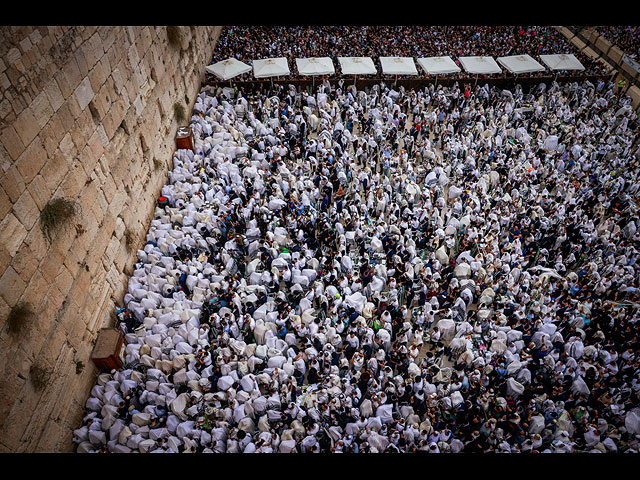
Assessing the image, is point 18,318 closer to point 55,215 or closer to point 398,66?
point 55,215

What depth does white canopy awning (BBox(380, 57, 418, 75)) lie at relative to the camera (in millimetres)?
18750

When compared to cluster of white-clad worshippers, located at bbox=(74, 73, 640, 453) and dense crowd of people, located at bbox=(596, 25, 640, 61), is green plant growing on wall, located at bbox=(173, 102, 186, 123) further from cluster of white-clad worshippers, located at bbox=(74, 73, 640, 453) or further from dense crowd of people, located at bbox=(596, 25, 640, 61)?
dense crowd of people, located at bbox=(596, 25, 640, 61)

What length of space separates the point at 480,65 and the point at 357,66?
594 cm

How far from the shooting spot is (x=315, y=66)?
18.8m

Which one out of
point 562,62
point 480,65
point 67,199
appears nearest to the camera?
point 67,199

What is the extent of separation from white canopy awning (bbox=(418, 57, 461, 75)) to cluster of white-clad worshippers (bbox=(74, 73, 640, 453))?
11.4ft

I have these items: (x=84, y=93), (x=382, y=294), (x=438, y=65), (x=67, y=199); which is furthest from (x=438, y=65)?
(x=67, y=199)

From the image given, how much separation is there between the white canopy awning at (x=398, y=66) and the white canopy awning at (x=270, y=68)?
4.67 metres
